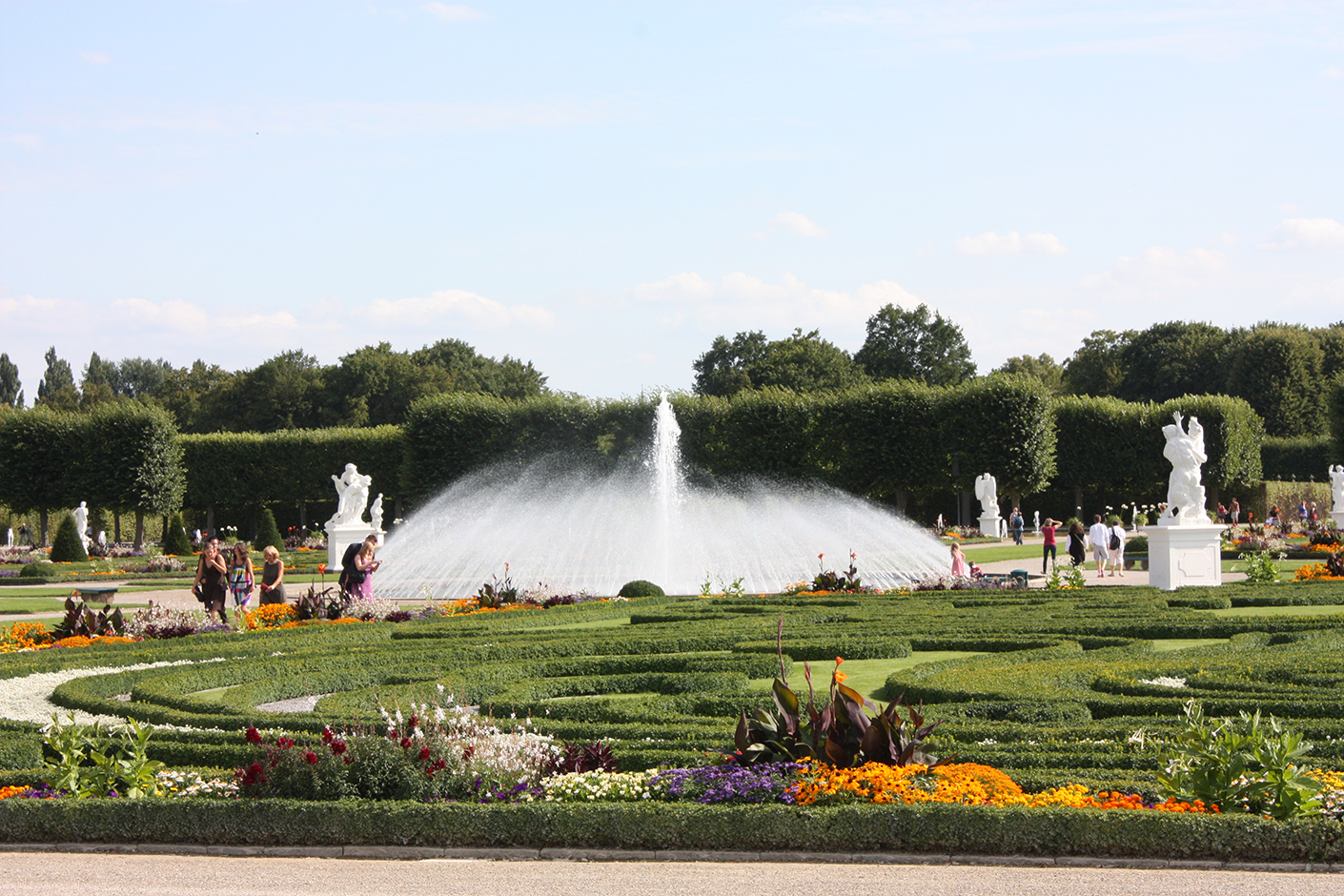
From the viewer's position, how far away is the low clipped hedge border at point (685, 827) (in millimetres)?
5992

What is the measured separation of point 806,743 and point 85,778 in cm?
417

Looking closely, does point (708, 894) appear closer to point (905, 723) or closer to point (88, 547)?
point (905, 723)

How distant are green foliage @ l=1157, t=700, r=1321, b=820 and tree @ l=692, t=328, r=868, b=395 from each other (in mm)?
53741

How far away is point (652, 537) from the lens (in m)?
28.0

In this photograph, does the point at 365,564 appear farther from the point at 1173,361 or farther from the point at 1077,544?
the point at 1173,361

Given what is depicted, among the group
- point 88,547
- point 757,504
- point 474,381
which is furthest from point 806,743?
point 474,381

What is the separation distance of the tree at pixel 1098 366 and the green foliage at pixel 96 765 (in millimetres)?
71259

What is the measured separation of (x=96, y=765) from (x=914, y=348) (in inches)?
2706

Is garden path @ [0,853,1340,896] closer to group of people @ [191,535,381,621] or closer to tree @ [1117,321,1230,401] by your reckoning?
group of people @ [191,535,381,621]

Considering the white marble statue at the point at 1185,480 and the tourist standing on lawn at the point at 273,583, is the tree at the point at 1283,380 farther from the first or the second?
the tourist standing on lawn at the point at 273,583

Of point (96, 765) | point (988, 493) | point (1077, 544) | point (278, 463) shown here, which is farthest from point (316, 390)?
point (96, 765)

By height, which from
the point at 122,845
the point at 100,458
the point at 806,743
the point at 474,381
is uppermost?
the point at 474,381

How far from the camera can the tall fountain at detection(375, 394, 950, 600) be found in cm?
2559

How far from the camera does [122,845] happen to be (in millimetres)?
6742
